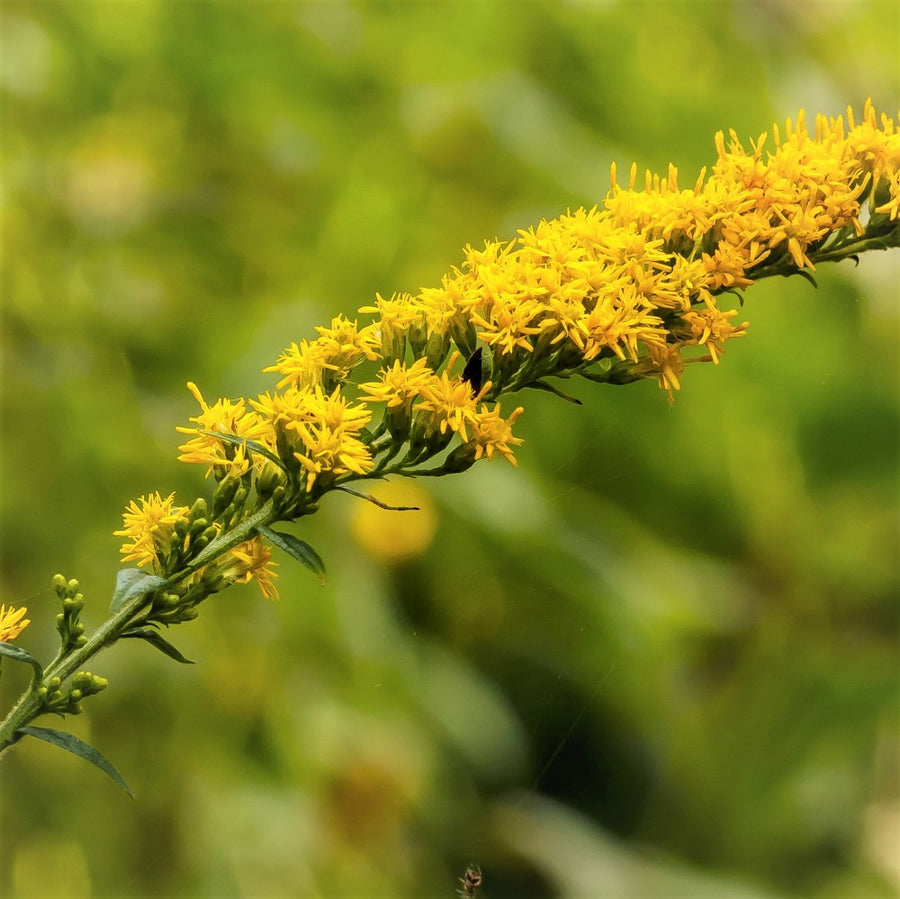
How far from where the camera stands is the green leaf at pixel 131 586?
234 mm

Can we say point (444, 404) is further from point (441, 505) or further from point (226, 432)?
point (441, 505)

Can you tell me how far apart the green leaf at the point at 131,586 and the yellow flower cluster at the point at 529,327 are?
0.02 meters

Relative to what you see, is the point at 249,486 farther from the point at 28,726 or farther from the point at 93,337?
the point at 93,337

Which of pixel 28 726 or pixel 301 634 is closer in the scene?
pixel 28 726

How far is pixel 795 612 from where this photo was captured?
68 centimetres

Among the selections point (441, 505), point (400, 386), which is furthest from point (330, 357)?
point (441, 505)

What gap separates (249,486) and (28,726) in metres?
0.07

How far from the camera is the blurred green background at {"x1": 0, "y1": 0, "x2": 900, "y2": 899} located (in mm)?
578

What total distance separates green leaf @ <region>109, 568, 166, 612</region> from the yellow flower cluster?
2cm

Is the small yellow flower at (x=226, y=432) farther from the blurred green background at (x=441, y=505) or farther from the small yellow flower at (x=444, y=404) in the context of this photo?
the blurred green background at (x=441, y=505)

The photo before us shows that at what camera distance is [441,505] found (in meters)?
0.63

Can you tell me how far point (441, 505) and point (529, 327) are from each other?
1.21ft

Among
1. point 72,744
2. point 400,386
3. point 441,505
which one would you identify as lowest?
point 72,744

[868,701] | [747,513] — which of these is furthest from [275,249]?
[868,701]
